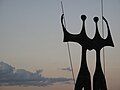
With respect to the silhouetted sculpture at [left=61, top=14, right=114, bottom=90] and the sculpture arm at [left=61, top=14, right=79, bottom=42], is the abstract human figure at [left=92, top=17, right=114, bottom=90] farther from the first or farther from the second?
the sculpture arm at [left=61, top=14, right=79, bottom=42]

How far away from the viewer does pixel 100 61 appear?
4383 millimetres

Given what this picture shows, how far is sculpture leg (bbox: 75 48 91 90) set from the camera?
4.19 metres

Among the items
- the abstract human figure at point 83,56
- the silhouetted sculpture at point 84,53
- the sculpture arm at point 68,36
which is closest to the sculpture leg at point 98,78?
the silhouetted sculpture at point 84,53

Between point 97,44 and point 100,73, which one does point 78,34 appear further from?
point 100,73

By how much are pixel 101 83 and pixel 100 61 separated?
0.87 ft

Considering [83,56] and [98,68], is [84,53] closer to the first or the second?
[83,56]

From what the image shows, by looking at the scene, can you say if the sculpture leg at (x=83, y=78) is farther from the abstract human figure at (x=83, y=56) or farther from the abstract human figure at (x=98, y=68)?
the abstract human figure at (x=98, y=68)

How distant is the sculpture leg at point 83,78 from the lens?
13.8ft

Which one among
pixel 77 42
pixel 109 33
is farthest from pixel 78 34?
pixel 109 33

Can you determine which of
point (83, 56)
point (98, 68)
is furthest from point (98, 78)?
point (83, 56)

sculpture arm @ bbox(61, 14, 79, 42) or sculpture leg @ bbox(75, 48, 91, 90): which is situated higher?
sculpture arm @ bbox(61, 14, 79, 42)

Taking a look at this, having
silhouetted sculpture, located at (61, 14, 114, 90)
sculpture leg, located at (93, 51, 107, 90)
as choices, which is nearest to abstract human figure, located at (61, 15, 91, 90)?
silhouetted sculpture, located at (61, 14, 114, 90)

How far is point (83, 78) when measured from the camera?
4.21 meters

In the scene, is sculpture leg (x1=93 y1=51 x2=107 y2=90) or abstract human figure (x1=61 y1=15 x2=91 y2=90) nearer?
abstract human figure (x1=61 y1=15 x2=91 y2=90)
